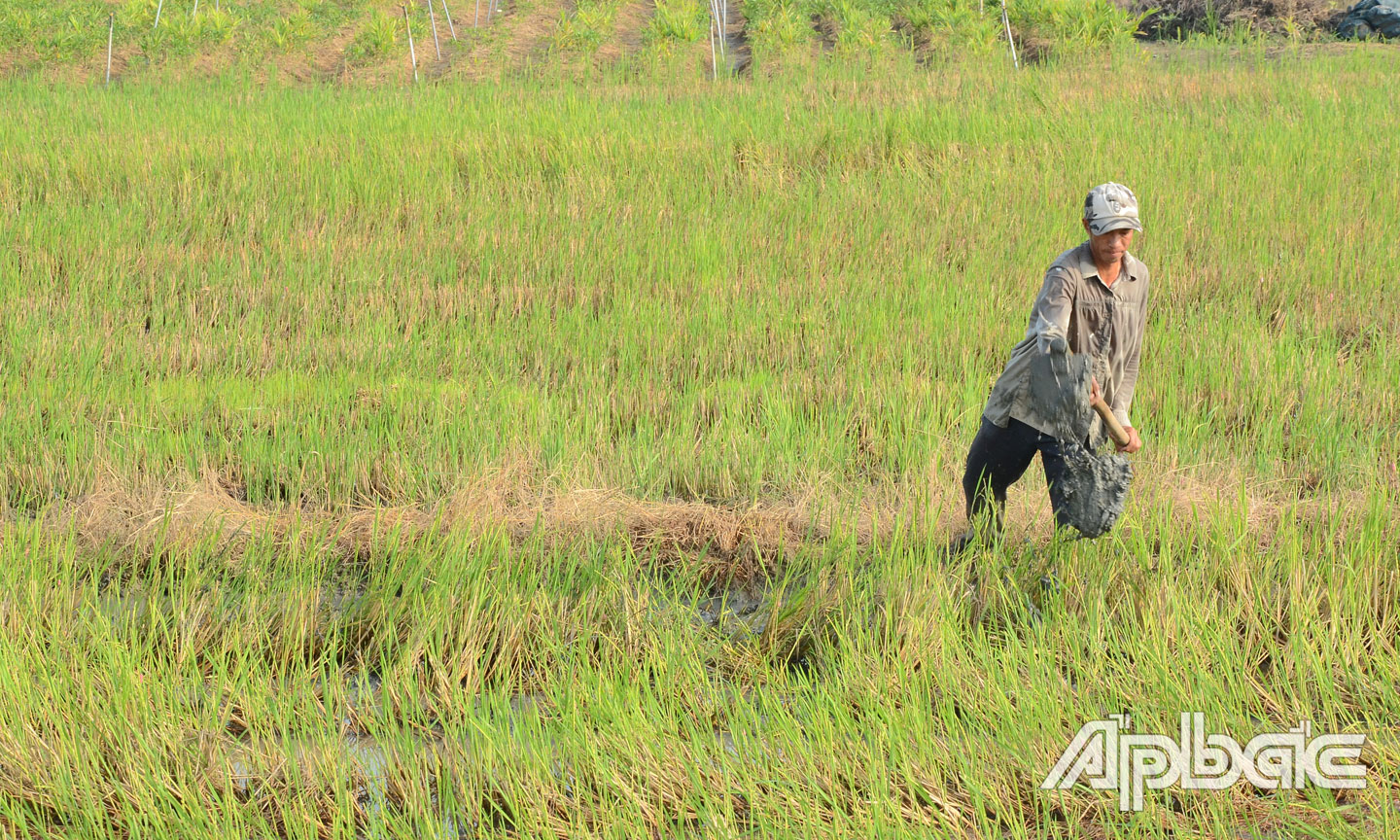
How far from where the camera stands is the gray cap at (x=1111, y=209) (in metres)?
2.74

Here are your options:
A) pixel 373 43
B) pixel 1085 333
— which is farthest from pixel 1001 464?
pixel 373 43

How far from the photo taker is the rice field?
2.38 m

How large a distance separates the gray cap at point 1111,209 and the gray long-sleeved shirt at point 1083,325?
4.8 inches

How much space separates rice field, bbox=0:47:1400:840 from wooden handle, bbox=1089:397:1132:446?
40 cm

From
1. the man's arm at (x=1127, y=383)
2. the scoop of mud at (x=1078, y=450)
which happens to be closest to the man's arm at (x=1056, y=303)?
the scoop of mud at (x=1078, y=450)

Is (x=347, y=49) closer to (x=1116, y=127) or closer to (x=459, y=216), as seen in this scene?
(x=459, y=216)

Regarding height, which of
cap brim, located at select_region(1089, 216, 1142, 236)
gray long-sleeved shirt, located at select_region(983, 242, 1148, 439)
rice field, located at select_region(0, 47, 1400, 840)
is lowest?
rice field, located at select_region(0, 47, 1400, 840)

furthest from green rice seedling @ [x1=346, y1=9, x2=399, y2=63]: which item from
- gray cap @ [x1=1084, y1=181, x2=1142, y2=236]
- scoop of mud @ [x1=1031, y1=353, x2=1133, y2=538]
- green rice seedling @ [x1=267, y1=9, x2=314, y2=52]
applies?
scoop of mud @ [x1=1031, y1=353, x2=1133, y2=538]

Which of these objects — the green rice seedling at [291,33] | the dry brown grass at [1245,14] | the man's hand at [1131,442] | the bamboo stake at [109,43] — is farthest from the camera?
the green rice seedling at [291,33]

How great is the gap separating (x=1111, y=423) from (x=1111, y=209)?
0.52 m

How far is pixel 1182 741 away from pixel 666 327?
10.9ft

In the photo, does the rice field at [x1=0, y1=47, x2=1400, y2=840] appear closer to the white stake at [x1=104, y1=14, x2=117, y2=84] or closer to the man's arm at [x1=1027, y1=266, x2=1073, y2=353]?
the man's arm at [x1=1027, y1=266, x2=1073, y2=353]

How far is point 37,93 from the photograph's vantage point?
31.0ft

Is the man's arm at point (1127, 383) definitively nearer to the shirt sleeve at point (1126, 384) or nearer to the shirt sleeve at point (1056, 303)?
the shirt sleeve at point (1126, 384)
